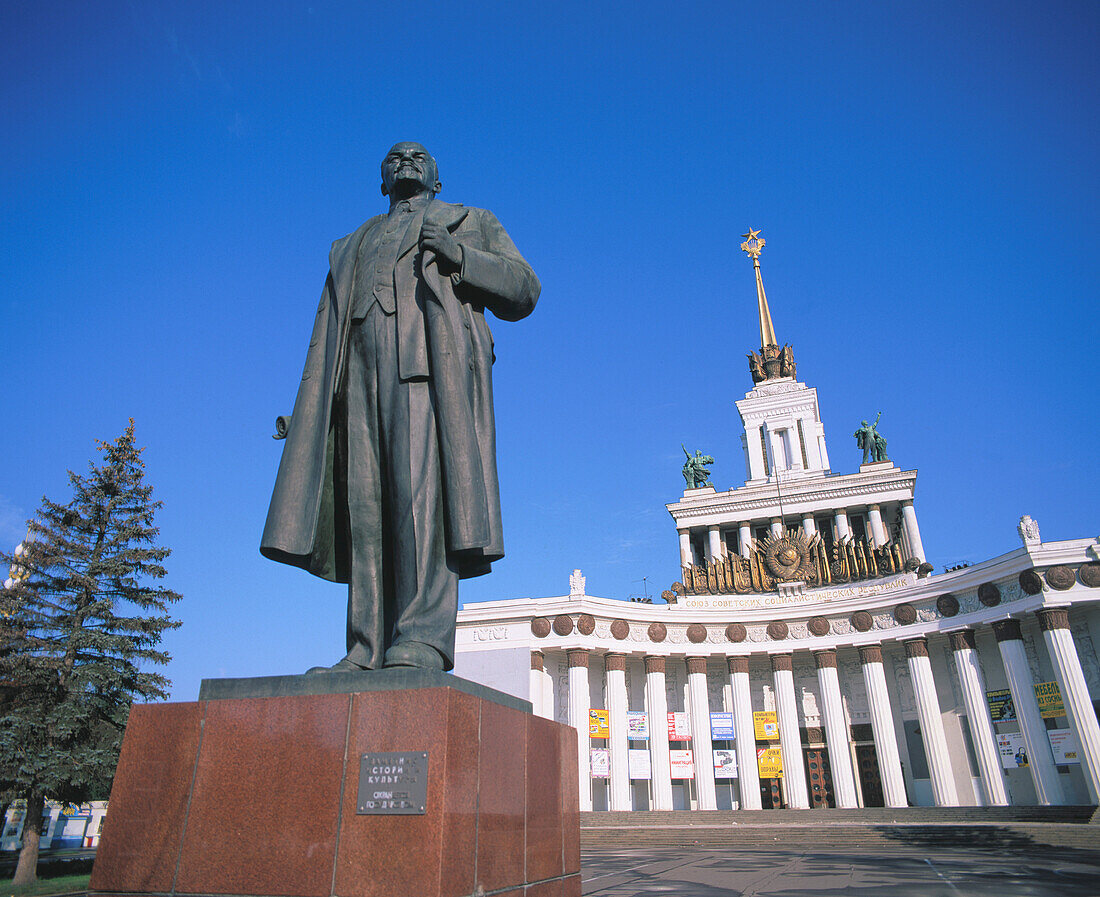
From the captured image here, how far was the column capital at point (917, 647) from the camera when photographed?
112 ft

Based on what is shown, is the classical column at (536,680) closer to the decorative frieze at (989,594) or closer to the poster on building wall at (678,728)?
the poster on building wall at (678,728)

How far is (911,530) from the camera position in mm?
47094

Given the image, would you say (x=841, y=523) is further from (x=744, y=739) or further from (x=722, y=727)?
(x=722, y=727)

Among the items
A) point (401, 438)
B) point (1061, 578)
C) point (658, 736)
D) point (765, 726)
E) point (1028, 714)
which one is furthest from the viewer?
point (765, 726)

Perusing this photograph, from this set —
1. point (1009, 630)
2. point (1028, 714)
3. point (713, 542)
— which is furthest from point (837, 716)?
point (713, 542)

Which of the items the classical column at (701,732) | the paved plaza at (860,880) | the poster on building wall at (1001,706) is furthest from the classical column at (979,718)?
the paved plaza at (860,880)

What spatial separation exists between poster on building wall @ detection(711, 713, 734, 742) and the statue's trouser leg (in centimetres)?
3500

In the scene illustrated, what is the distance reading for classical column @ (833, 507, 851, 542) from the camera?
156ft

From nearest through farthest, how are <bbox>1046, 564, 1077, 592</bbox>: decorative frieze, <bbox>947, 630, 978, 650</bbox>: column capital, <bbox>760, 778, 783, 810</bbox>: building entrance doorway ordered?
<bbox>1046, 564, 1077, 592</bbox>: decorative frieze → <bbox>947, 630, 978, 650</bbox>: column capital → <bbox>760, 778, 783, 810</bbox>: building entrance doorway

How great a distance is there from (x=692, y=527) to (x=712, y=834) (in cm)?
2904

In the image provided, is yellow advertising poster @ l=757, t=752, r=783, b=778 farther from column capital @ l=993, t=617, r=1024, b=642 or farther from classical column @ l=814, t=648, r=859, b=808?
column capital @ l=993, t=617, r=1024, b=642

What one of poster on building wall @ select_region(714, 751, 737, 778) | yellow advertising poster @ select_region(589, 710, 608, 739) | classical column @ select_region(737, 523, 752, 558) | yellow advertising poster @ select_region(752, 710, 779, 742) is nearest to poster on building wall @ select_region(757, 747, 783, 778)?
yellow advertising poster @ select_region(752, 710, 779, 742)

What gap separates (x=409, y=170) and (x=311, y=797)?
349 cm

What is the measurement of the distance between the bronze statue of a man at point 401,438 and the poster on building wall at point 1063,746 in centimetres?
3290
